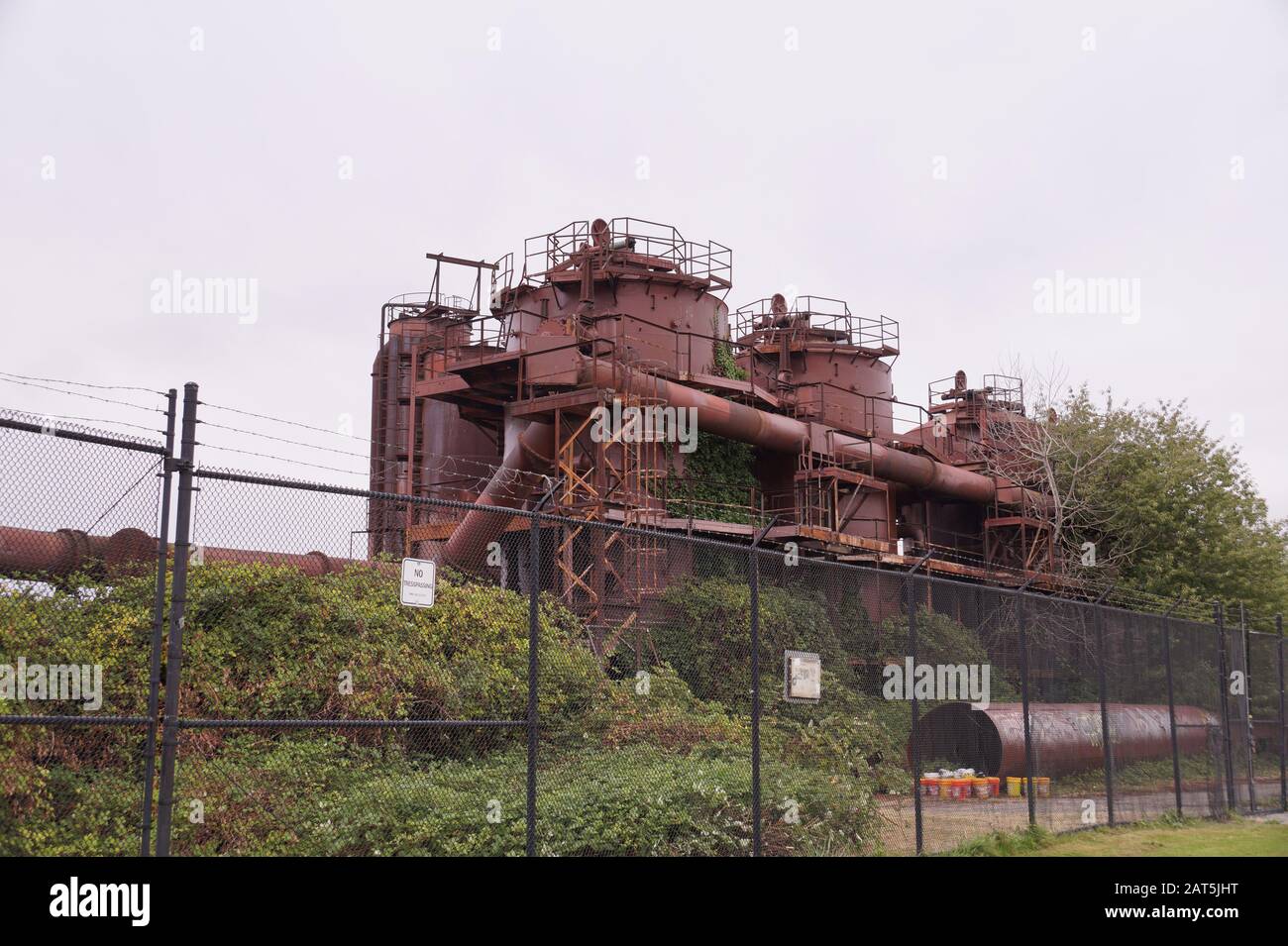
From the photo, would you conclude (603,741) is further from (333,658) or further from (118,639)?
(118,639)

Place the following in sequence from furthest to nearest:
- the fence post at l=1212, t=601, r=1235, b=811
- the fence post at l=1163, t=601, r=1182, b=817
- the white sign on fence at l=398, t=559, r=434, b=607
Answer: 1. the fence post at l=1212, t=601, r=1235, b=811
2. the fence post at l=1163, t=601, r=1182, b=817
3. the white sign on fence at l=398, t=559, r=434, b=607

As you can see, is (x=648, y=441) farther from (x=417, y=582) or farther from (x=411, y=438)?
(x=417, y=582)

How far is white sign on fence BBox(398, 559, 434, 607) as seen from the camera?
25.3 feet

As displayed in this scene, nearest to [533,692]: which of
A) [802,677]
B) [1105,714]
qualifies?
[802,677]

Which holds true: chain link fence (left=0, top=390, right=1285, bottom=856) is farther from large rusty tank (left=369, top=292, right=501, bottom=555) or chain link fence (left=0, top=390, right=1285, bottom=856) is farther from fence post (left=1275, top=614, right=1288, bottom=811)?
large rusty tank (left=369, top=292, right=501, bottom=555)

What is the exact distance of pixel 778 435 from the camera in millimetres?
29766

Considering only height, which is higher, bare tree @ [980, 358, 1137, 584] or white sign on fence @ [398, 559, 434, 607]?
bare tree @ [980, 358, 1137, 584]

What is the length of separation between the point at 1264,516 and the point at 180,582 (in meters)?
38.8

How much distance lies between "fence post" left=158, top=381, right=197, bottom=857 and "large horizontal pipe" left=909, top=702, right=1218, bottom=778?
1266cm

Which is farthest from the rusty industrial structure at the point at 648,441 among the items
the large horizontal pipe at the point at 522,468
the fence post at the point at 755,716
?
the fence post at the point at 755,716

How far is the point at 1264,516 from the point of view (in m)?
38.6

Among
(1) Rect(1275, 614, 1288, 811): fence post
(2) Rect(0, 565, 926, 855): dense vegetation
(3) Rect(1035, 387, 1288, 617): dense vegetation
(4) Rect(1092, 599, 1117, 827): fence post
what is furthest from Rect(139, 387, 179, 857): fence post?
(3) Rect(1035, 387, 1288, 617): dense vegetation

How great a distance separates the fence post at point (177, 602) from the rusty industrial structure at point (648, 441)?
10624mm

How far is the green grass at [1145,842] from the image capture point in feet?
43.3
